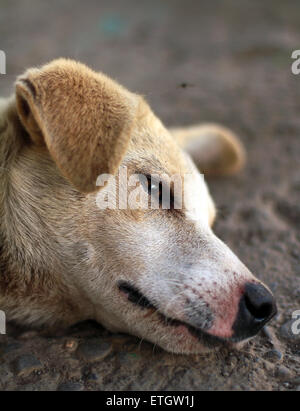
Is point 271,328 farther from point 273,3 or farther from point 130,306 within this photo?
point 273,3

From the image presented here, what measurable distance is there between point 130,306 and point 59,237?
51cm

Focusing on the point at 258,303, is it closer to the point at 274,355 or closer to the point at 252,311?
the point at 252,311

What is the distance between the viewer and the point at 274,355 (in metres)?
2.57

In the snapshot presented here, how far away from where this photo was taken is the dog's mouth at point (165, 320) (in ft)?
7.81

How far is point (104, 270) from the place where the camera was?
8.08ft

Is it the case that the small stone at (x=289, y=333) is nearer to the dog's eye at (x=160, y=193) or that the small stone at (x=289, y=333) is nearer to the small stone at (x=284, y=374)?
the small stone at (x=284, y=374)

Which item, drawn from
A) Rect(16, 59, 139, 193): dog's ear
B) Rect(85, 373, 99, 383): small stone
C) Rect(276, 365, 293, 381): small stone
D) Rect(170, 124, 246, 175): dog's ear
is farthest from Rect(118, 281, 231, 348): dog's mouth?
Rect(170, 124, 246, 175): dog's ear

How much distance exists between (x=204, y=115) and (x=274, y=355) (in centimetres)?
363

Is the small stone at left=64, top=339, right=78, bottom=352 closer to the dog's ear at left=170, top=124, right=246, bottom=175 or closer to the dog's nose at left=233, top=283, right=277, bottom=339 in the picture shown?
the dog's nose at left=233, top=283, right=277, bottom=339

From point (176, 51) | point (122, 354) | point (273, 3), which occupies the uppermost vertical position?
point (273, 3)

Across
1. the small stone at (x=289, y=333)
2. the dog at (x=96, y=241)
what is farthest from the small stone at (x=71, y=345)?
the small stone at (x=289, y=333)

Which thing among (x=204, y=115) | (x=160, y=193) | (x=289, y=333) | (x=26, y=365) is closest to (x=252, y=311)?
(x=289, y=333)

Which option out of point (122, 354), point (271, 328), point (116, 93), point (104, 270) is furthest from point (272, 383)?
point (116, 93)

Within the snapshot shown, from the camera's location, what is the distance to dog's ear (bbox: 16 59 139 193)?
7.32 ft
